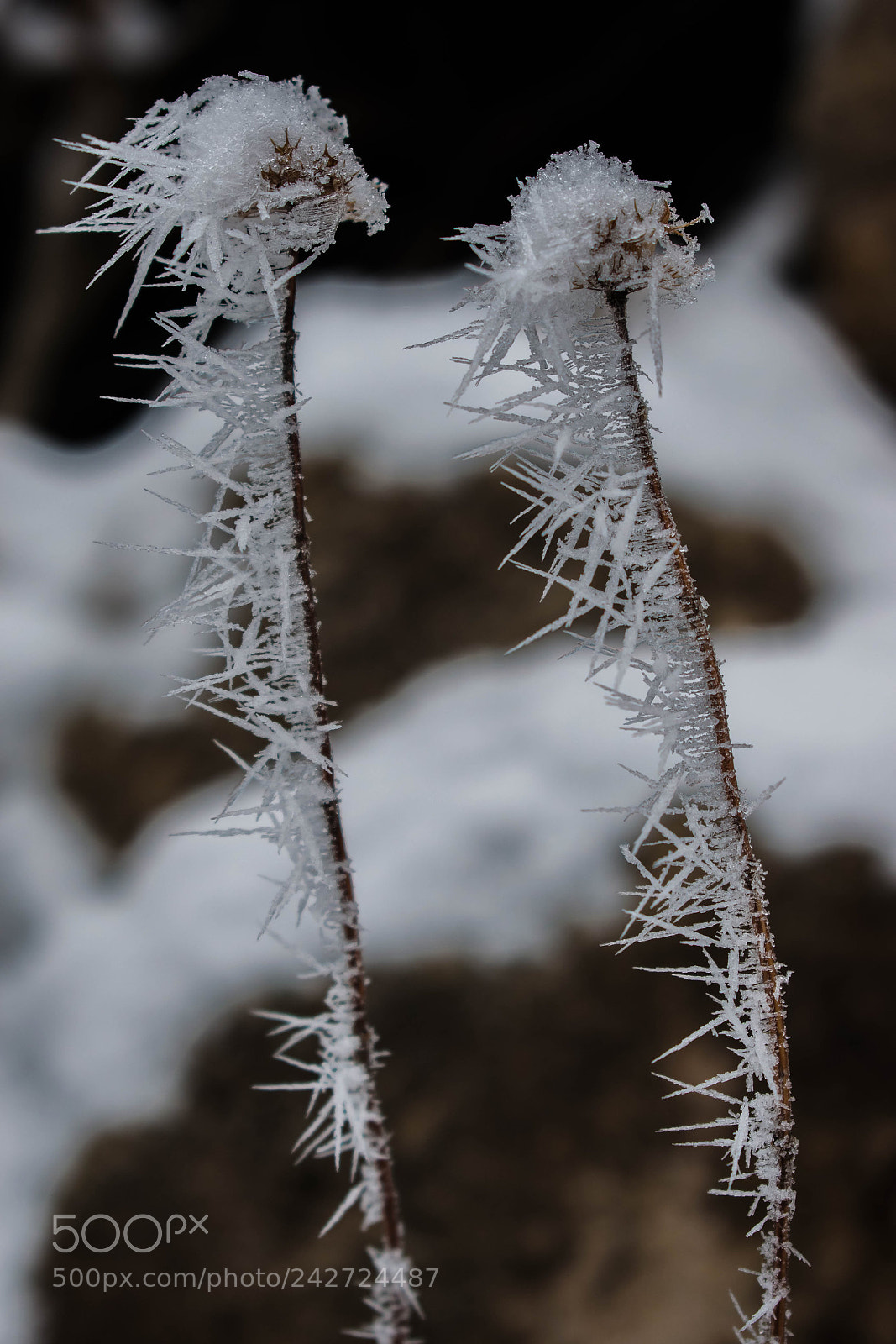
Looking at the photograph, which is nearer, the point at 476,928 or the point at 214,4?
the point at 476,928

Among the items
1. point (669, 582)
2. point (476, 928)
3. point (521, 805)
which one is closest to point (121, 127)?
point (521, 805)

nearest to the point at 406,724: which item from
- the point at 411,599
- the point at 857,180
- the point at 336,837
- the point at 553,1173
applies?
the point at 411,599

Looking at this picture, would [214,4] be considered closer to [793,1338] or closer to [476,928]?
[476,928]

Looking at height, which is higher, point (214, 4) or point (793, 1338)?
point (214, 4)
